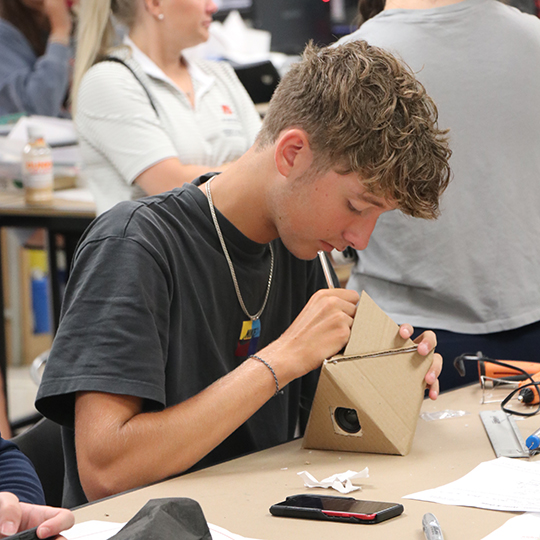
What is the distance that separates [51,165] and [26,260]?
5.12 feet

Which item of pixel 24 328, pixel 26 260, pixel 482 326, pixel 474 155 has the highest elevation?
pixel 474 155

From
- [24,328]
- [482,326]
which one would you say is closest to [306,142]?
[482,326]

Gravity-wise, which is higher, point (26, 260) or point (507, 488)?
point (507, 488)

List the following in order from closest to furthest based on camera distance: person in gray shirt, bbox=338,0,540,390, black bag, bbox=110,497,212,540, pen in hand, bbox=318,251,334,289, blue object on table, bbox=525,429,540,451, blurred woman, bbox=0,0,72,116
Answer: black bag, bbox=110,497,212,540 < blue object on table, bbox=525,429,540,451 < pen in hand, bbox=318,251,334,289 < person in gray shirt, bbox=338,0,540,390 < blurred woman, bbox=0,0,72,116

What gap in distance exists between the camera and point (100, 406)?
3.42 feet

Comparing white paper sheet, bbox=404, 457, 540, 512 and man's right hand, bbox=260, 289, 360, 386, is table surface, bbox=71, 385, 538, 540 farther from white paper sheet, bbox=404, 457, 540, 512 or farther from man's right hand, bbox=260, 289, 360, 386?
man's right hand, bbox=260, 289, 360, 386

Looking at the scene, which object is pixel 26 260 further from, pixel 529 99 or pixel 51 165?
pixel 529 99

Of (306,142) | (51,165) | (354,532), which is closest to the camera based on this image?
(354,532)

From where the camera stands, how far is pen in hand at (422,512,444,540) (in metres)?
0.83

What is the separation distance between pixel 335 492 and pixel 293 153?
501 mm

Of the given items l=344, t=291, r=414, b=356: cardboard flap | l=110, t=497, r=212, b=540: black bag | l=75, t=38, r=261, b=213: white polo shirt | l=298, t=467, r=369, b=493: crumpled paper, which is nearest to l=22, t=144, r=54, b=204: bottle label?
l=75, t=38, r=261, b=213: white polo shirt

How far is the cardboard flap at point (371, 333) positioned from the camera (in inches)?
45.2

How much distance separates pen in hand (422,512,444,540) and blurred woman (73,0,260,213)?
1346 millimetres

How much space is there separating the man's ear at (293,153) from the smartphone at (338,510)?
1.63 ft
